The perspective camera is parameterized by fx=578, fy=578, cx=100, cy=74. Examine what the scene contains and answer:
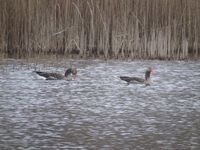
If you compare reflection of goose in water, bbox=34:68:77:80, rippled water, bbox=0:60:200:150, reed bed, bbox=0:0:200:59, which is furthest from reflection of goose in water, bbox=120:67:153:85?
reed bed, bbox=0:0:200:59

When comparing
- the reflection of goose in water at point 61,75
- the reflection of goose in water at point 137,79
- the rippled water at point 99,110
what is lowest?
the rippled water at point 99,110

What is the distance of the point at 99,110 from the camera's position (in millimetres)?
6836

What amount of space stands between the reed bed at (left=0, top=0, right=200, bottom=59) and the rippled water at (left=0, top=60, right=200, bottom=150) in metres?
1.22

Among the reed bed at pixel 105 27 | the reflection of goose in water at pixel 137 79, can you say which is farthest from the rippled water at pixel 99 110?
the reed bed at pixel 105 27

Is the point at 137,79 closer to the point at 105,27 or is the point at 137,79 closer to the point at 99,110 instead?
the point at 99,110

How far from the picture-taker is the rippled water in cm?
545

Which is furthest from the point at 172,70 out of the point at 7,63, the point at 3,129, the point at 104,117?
the point at 3,129

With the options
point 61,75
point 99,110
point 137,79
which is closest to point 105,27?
point 61,75

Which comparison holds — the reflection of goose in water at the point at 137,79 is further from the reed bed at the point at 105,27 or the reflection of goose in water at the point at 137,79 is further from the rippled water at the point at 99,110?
the reed bed at the point at 105,27

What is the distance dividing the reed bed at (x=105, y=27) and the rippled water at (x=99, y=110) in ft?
4.00

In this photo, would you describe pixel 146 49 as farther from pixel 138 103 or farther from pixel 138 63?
pixel 138 103

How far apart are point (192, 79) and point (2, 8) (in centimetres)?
424

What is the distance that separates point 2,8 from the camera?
11414 mm

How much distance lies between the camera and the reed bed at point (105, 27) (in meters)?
11.5
